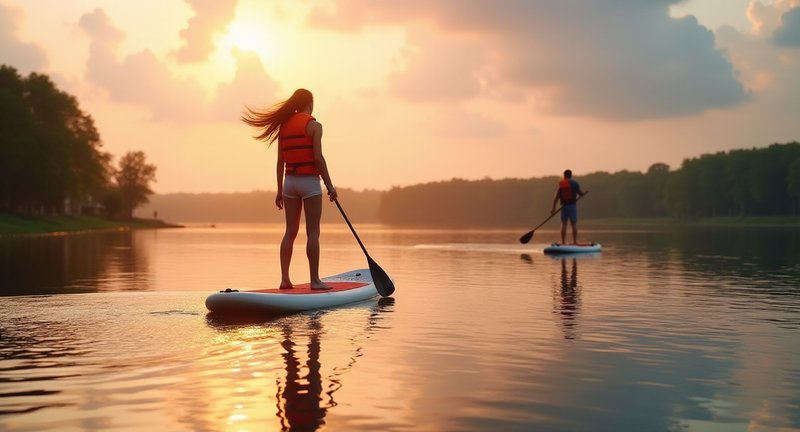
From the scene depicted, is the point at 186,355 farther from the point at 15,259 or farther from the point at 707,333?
the point at 15,259

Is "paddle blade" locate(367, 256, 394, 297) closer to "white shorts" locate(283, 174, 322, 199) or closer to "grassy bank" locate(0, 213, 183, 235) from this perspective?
"white shorts" locate(283, 174, 322, 199)

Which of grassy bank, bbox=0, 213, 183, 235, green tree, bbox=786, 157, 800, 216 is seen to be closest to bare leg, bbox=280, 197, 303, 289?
grassy bank, bbox=0, 213, 183, 235

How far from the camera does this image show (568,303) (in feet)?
42.4

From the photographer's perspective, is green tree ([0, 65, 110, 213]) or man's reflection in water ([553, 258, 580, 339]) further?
green tree ([0, 65, 110, 213])

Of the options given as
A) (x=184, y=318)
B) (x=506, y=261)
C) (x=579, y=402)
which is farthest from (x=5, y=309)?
(x=506, y=261)

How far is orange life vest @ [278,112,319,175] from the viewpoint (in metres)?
12.0

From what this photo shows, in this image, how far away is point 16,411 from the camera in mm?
5605

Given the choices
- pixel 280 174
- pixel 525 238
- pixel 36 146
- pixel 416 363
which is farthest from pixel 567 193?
pixel 36 146

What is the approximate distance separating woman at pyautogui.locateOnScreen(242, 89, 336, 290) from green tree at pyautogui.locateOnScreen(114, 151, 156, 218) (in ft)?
409

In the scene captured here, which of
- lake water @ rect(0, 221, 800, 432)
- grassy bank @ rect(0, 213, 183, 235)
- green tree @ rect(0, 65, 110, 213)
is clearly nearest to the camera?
lake water @ rect(0, 221, 800, 432)

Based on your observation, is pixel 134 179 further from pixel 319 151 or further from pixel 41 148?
pixel 319 151

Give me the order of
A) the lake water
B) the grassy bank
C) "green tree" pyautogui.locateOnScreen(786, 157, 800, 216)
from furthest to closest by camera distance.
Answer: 1. "green tree" pyautogui.locateOnScreen(786, 157, 800, 216)
2. the grassy bank
3. the lake water

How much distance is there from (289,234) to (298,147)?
4.35 ft

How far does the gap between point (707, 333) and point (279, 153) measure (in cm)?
668
